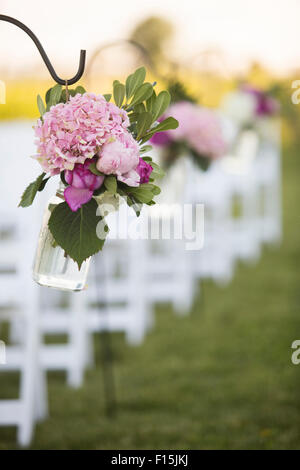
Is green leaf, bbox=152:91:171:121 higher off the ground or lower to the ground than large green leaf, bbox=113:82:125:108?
lower

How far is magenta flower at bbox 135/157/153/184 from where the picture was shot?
5.45 feet

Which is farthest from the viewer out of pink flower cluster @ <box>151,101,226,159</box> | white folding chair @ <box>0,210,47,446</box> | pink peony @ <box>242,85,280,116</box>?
pink peony @ <box>242,85,280,116</box>

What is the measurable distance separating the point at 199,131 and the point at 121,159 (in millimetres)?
2147

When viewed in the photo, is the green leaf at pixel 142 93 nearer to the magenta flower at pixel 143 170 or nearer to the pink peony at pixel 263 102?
the magenta flower at pixel 143 170

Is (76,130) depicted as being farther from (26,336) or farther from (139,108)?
(26,336)

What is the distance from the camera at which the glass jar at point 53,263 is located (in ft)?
5.85

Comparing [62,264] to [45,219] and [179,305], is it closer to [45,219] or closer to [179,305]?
[45,219]

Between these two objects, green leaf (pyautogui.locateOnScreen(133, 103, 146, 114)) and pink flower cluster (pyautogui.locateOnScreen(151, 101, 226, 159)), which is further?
pink flower cluster (pyautogui.locateOnScreen(151, 101, 226, 159))

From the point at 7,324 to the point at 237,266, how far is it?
9.03 feet

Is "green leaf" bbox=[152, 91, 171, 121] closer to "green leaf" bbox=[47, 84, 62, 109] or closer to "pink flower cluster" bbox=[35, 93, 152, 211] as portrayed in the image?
"pink flower cluster" bbox=[35, 93, 152, 211]

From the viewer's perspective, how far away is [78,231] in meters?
1.67

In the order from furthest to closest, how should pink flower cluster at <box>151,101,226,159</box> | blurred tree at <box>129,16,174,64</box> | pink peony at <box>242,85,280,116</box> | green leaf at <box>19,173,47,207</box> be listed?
blurred tree at <box>129,16,174,64</box>
pink peony at <box>242,85,280,116</box>
pink flower cluster at <box>151,101,226,159</box>
green leaf at <box>19,173,47,207</box>

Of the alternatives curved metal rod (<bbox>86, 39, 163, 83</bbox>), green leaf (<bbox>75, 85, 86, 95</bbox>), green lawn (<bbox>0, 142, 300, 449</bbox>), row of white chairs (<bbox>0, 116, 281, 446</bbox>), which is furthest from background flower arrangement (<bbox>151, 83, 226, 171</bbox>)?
green leaf (<bbox>75, 85, 86, 95</bbox>)

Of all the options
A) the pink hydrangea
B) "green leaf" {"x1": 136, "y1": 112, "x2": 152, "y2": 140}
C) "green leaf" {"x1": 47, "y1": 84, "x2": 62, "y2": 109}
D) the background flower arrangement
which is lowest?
the pink hydrangea
